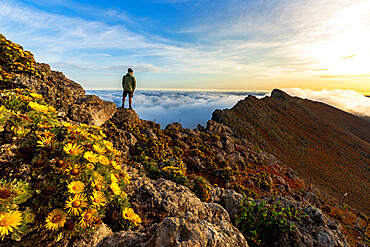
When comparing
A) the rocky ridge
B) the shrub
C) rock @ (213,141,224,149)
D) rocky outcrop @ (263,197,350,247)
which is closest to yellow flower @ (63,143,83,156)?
the shrub

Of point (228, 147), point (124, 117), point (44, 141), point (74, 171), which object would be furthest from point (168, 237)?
point (228, 147)

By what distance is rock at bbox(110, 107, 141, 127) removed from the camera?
12.6 meters

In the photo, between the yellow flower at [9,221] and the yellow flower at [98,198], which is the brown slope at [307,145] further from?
the yellow flower at [9,221]

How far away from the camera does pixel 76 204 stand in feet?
6.13

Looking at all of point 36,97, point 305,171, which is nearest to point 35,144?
point 36,97

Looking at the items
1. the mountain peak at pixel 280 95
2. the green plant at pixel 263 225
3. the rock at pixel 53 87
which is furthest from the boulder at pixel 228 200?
the mountain peak at pixel 280 95

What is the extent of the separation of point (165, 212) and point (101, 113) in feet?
31.4

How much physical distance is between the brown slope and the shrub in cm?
4595

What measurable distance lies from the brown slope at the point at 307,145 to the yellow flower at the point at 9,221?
46.8 m

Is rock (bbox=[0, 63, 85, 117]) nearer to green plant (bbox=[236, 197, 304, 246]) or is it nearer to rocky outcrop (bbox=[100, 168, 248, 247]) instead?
rocky outcrop (bbox=[100, 168, 248, 247])

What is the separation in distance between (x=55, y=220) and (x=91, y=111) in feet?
31.0

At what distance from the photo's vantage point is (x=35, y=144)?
2252 millimetres

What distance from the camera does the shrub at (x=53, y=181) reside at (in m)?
1.74

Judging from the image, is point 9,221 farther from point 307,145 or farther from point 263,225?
point 307,145
